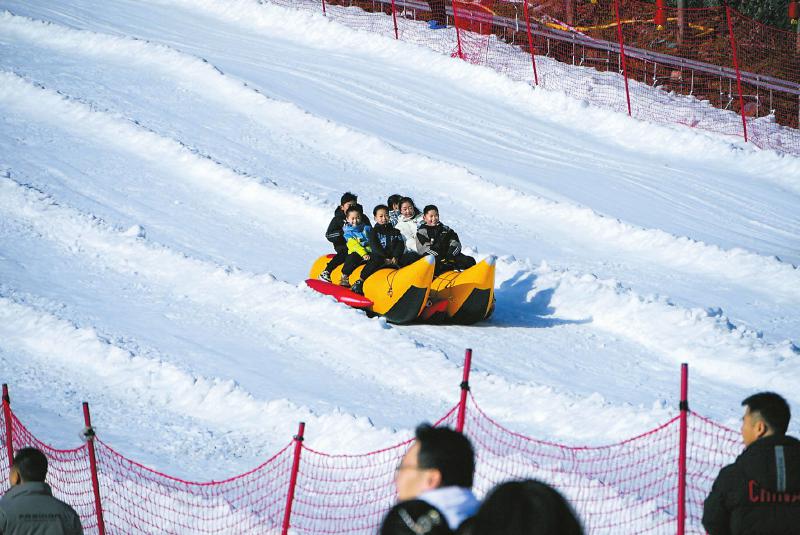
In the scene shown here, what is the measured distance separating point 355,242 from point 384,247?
504mm

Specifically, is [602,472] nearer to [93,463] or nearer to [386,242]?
[93,463]

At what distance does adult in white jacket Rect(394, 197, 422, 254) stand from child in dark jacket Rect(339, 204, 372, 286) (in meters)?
0.40

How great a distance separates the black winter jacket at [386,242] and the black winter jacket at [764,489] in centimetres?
821

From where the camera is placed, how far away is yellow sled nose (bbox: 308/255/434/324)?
12.5 meters

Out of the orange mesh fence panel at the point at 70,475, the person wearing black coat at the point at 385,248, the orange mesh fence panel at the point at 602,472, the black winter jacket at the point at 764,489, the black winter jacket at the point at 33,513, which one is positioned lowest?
the orange mesh fence panel at the point at 70,475

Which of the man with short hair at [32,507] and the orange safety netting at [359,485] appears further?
the orange safety netting at [359,485]

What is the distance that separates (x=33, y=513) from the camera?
572 cm

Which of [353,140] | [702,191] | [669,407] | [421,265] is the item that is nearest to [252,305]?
[421,265]

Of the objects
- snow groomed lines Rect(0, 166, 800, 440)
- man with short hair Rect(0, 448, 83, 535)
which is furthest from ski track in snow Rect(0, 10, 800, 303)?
man with short hair Rect(0, 448, 83, 535)

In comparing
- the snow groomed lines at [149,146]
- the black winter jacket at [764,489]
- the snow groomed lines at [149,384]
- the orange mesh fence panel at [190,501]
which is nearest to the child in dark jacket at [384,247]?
the snow groomed lines at [149,384]

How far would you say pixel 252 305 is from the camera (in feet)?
45.2

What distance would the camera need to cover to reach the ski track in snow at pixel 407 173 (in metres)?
15.7

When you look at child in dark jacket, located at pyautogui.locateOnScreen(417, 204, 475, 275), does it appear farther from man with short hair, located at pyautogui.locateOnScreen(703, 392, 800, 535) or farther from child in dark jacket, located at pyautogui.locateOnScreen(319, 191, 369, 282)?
man with short hair, located at pyautogui.locateOnScreen(703, 392, 800, 535)

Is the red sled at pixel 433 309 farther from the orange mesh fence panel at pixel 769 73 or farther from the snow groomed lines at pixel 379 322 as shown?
the orange mesh fence panel at pixel 769 73
